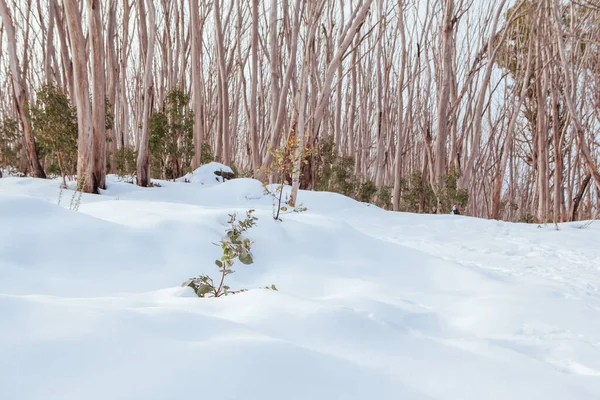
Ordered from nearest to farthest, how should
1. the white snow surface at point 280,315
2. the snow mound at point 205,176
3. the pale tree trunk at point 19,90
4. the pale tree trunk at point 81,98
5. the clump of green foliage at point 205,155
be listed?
the white snow surface at point 280,315, the pale tree trunk at point 81,98, the pale tree trunk at point 19,90, the snow mound at point 205,176, the clump of green foliage at point 205,155

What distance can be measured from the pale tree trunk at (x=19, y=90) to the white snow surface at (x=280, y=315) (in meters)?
4.18

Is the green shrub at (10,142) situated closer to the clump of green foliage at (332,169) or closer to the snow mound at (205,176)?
the snow mound at (205,176)

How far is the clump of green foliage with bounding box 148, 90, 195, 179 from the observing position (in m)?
6.73

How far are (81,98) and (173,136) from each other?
7.23 ft

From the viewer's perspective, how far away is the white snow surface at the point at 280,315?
75 cm

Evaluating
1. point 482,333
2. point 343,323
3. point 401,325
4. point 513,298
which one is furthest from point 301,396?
point 513,298

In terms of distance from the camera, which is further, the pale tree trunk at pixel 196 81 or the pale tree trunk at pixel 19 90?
the pale tree trunk at pixel 196 81

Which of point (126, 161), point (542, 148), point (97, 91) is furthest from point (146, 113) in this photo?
point (542, 148)

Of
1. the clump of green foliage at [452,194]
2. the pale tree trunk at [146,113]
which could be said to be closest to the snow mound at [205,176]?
the pale tree trunk at [146,113]

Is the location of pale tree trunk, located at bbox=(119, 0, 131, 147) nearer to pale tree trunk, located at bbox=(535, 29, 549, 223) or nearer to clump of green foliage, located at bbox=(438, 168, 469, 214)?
clump of green foliage, located at bbox=(438, 168, 469, 214)

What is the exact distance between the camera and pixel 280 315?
3.84ft

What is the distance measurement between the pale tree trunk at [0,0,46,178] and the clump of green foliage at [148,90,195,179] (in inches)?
69.3

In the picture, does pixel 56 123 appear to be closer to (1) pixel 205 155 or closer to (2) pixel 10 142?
(1) pixel 205 155

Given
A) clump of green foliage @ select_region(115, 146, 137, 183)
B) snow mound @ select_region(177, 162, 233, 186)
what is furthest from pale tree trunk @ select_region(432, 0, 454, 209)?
clump of green foliage @ select_region(115, 146, 137, 183)
